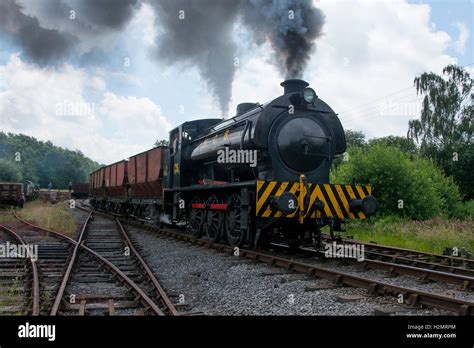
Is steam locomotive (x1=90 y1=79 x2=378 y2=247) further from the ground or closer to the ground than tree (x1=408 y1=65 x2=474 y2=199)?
closer to the ground

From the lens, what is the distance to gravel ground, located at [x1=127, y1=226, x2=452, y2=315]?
5082mm

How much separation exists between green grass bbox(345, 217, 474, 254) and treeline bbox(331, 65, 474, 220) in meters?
1.47

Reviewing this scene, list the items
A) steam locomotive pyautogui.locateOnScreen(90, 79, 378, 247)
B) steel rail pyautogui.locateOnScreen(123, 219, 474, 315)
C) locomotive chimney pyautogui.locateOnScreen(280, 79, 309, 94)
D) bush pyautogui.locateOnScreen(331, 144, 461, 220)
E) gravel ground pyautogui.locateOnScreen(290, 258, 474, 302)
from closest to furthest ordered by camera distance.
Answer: steel rail pyautogui.locateOnScreen(123, 219, 474, 315), gravel ground pyautogui.locateOnScreen(290, 258, 474, 302), steam locomotive pyautogui.locateOnScreen(90, 79, 378, 247), locomotive chimney pyautogui.locateOnScreen(280, 79, 309, 94), bush pyautogui.locateOnScreen(331, 144, 461, 220)

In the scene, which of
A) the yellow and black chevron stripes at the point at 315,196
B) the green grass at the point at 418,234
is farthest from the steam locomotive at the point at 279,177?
the green grass at the point at 418,234

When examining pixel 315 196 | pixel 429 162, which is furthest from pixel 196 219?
pixel 429 162

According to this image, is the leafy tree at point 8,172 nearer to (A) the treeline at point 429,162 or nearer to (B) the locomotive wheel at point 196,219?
(A) the treeline at point 429,162

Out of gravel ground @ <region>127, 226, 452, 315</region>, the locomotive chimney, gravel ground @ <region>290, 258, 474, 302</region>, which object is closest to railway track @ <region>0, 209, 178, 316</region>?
gravel ground @ <region>127, 226, 452, 315</region>

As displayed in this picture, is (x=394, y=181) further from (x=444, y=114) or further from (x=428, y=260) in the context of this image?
(x=444, y=114)

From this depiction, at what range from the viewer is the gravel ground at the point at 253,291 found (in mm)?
5082

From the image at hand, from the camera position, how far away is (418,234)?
11938 mm

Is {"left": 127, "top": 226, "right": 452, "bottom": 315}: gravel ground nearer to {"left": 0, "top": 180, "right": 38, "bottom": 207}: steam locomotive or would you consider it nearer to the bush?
the bush

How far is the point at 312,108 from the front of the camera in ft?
30.9
